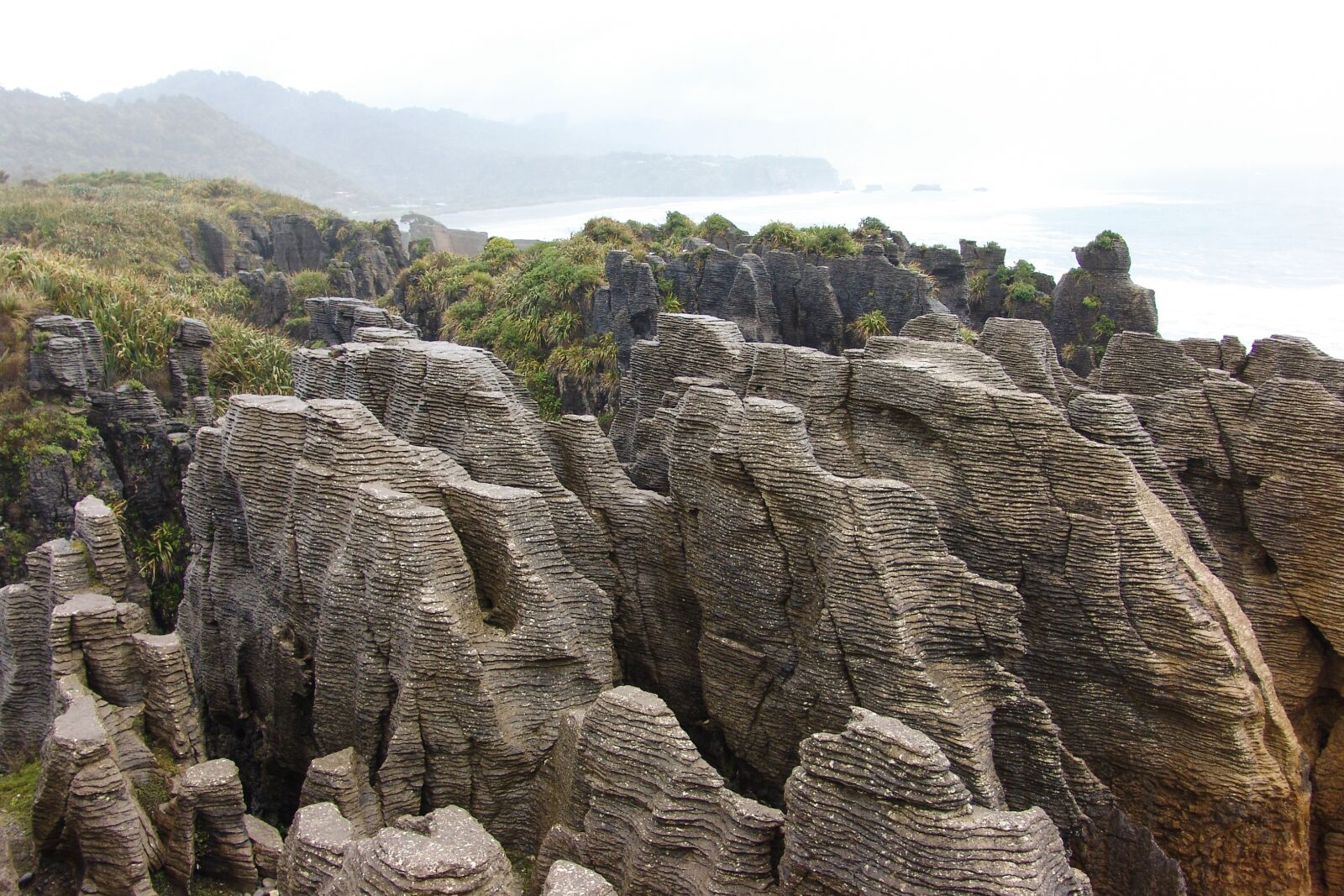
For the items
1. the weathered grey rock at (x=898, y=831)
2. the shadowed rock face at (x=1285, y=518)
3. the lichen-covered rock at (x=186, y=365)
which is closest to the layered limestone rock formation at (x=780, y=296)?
the lichen-covered rock at (x=186, y=365)

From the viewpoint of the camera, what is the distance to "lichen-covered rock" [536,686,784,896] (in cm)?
851

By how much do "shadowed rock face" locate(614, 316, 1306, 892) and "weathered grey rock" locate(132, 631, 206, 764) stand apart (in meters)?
7.23

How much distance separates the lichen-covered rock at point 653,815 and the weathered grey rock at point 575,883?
4.64ft

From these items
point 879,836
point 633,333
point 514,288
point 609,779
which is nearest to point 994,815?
point 879,836

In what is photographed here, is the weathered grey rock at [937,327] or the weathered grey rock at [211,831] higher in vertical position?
the weathered grey rock at [937,327]

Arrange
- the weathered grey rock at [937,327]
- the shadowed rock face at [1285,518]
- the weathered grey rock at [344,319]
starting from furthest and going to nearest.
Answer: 1. the weathered grey rock at [344,319]
2. the weathered grey rock at [937,327]
3. the shadowed rock face at [1285,518]

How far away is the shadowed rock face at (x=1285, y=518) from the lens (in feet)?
38.9

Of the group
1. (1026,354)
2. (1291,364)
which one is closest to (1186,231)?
(1291,364)

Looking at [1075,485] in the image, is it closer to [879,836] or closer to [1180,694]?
[1180,694]

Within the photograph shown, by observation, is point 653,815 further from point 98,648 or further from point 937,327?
point 937,327

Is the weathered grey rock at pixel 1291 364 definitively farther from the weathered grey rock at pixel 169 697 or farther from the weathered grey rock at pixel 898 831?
the weathered grey rock at pixel 169 697

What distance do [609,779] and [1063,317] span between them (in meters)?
32.2

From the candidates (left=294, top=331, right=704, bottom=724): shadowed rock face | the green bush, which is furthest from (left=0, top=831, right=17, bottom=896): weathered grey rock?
the green bush

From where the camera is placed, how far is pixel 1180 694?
33.4 feet
